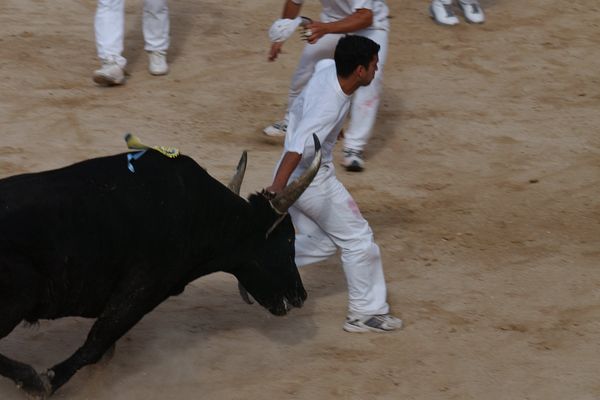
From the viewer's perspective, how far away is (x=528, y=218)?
9266mm

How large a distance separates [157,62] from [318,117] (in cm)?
488

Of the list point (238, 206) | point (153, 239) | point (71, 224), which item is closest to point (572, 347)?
point (238, 206)

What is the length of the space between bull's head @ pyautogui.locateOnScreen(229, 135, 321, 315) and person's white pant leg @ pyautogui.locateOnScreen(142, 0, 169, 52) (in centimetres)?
455

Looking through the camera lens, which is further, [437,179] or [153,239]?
[437,179]

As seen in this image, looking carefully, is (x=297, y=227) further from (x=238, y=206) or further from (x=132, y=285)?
(x=132, y=285)

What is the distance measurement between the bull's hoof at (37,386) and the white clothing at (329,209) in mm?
1851

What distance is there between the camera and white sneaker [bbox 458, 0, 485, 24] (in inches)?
503

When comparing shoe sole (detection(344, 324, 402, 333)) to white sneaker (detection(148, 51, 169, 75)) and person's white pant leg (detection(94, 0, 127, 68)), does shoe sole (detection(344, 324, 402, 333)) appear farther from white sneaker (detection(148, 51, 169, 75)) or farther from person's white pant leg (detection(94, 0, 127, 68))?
white sneaker (detection(148, 51, 169, 75))

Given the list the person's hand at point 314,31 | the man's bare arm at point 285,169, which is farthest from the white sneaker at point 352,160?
the man's bare arm at point 285,169

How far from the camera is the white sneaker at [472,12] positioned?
1278 centimetres

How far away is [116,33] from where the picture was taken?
11.0 m

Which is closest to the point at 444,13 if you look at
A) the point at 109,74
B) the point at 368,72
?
the point at 109,74

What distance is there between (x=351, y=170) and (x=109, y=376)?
12.1 ft

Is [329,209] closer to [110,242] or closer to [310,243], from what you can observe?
[310,243]
